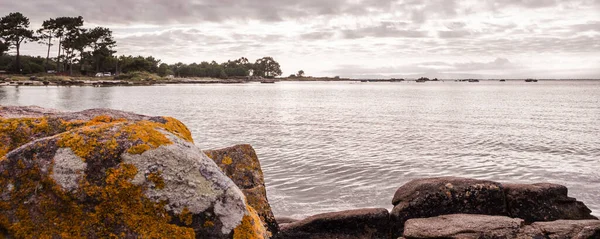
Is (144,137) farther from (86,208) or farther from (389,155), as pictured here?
(389,155)

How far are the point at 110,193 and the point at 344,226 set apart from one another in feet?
14.6

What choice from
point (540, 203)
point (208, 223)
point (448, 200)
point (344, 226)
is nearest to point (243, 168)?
point (344, 226)

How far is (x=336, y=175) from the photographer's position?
1522cm

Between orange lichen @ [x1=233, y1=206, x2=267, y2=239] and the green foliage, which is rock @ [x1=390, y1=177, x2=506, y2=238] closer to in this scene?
orange lichen @ [x1=233, y1=206, x2=267, y2=239]

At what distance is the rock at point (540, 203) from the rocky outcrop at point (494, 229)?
103 centimetres

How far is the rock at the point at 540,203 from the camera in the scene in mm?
8086

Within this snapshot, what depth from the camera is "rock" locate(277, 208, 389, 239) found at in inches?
296

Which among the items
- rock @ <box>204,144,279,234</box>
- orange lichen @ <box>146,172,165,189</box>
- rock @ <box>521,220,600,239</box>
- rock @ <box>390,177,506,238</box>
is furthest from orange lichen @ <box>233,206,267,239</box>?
rock @ <box>521,220,600,239</box>

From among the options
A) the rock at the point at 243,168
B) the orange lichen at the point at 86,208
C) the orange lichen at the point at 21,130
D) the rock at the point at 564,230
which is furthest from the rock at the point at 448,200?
the orange lichen at the point at 21,130

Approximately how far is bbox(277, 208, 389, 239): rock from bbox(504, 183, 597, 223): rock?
100 inches

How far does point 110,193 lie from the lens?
4145 millimetres

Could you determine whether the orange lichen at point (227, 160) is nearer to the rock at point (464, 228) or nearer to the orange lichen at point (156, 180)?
the rock at point (464, 228)

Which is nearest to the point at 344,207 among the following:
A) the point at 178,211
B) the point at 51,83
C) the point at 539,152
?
the point at 178,211

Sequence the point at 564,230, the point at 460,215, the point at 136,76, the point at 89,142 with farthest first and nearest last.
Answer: the point at 136,76, the point at 460,215, the point at 564,230, the point at 89,142
